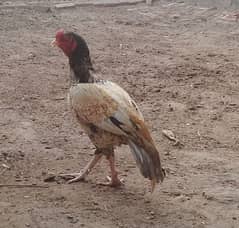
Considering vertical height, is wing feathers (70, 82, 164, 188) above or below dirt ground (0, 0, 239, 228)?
above

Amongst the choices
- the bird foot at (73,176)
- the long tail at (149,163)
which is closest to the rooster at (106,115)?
the long tail at (149,163)

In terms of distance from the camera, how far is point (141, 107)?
723cm

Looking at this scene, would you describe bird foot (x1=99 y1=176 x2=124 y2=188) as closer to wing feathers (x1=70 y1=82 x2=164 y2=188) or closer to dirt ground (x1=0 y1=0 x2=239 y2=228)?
dirt ground (x1=0 y1=0 x2=239 y2=228)

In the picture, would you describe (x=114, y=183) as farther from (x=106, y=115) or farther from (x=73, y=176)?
(x=106, y=115)

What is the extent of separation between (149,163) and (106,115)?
→ 489 millimetres

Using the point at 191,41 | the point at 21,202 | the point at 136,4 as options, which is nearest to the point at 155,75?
the point at 191,41

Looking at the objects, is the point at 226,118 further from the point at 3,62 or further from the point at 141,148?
the point at 3,62

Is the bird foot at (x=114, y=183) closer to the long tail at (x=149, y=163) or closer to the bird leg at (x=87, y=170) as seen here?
the bird leg at (x=87, y=170)

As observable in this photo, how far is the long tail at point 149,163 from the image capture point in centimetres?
486

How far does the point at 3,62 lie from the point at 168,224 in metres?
4.70

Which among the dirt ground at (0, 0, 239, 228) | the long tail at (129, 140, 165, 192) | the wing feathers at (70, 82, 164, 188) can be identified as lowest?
the dirt ground at (0, 0, 239, 228)

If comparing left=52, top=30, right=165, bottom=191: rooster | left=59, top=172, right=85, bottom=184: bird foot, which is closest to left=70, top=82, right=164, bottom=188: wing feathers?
left=52, top=30, right=165, bottom=191: rooster

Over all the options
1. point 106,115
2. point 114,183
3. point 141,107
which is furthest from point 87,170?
point 141,107

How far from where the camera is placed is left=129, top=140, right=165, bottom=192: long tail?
15.9ft
